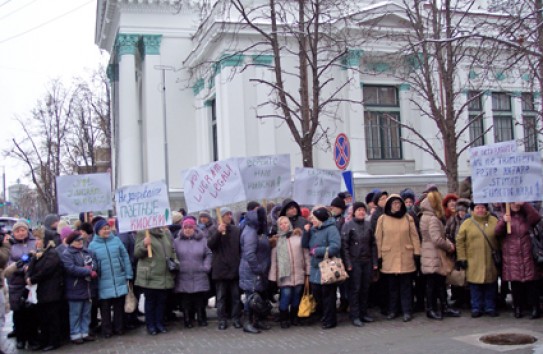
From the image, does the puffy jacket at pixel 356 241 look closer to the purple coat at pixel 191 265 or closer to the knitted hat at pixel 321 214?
the knitted hat at pixel 321 214

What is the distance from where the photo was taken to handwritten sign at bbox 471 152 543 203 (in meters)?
A: 9.47

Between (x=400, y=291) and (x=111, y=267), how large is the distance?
472 cm

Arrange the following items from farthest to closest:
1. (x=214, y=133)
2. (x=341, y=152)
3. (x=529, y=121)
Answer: (x=214, y=133) < (x=529, y=121) < (x=341, y=152)

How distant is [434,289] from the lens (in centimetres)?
1027

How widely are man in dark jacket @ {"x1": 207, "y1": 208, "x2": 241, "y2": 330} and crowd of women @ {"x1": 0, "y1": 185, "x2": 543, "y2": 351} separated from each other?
2 centimetres

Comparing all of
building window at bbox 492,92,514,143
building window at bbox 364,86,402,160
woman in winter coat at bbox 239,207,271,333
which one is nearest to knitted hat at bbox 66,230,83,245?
woman in winter coat at bbox 239,207,271,333

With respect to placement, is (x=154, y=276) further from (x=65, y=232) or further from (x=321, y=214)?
(x=321, y=214)

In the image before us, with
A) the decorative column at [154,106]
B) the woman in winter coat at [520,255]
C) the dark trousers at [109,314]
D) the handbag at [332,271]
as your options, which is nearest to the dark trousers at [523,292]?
the woman in winter coat at [520,255]

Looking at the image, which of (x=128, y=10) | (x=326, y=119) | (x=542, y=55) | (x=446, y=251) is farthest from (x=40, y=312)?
(x=128, y=10)

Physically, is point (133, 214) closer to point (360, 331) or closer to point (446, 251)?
point (360, 331)

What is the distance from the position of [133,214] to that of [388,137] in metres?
20.3

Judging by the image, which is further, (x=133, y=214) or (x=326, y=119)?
(x=326, y=119)

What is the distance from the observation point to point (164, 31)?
103ft

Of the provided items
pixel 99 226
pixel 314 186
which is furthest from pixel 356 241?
pixel 99 226
